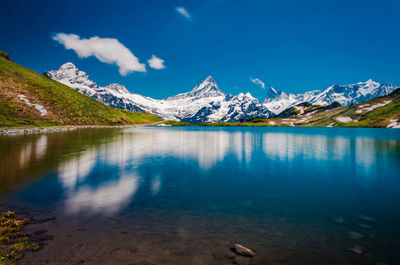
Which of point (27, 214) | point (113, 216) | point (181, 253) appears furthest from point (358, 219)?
point (27, 214)

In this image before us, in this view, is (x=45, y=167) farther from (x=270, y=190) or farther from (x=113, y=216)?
(x=270, y=190)

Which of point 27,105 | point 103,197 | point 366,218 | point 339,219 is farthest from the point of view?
point 27,105

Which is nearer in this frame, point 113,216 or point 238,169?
point 113,216

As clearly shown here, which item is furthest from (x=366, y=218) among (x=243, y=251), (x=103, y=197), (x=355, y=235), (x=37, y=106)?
(x=37, y=106)

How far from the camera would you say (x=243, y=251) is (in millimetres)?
10211

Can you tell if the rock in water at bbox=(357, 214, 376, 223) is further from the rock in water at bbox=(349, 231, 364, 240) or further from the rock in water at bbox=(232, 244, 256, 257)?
the rock in water at bbox=(232, 244, 256, 257)

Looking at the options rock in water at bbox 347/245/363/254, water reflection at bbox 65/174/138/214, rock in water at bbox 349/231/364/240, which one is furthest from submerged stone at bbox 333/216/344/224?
water reflection at bbox 65/174/138/214

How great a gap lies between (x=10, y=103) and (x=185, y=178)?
178286 mm

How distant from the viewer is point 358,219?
47.6ft

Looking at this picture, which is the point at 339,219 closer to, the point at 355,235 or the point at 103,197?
the point at 355,235

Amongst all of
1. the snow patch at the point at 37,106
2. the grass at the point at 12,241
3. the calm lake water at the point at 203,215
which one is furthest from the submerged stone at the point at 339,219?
the snow patch at the point at 37,106

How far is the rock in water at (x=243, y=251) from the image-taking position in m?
10.1

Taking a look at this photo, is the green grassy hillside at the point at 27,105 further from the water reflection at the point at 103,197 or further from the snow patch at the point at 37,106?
the water reflection at the point at 103,197

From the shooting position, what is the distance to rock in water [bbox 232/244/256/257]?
33.0 ft
